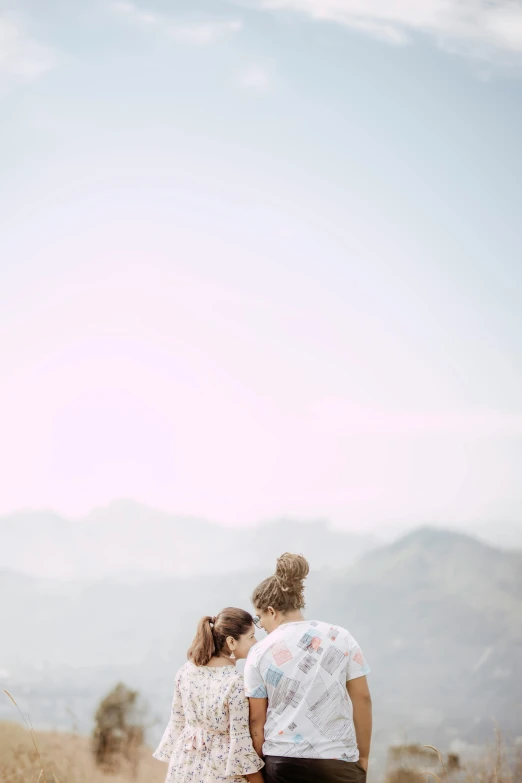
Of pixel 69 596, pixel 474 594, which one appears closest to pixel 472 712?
pixel 474 594

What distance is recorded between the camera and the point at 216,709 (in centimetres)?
254

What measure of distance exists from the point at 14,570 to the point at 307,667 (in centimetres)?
1667

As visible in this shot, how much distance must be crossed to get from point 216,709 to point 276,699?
8.5 inches

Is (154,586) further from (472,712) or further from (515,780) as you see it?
(515,780)

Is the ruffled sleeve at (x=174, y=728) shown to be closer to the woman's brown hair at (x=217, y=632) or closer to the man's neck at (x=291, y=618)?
the woman's brown hair at (x=217, y=632)

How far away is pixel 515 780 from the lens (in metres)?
5.00

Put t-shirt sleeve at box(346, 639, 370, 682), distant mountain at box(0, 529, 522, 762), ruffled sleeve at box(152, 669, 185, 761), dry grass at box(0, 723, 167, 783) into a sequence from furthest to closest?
distant mountain at box(0, 529, 522, 762) → dry grass at box(0, 723, 167, 783) → ruffled sleeve at box(152, 669, 185, 761) → t-shirt sleeve at box(346, 639, 370, 682)

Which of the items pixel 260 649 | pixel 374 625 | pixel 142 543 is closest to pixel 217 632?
pixel 260 649

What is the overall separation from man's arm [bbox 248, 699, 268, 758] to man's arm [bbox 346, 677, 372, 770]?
0.31m

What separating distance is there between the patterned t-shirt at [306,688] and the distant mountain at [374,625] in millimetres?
9647

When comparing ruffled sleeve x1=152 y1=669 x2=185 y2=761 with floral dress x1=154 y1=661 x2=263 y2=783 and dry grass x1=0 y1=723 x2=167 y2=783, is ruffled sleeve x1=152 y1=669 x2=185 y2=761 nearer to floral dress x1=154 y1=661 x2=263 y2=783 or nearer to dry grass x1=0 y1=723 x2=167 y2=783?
floral dress x1=154 y1=661 x2=263 y2=783

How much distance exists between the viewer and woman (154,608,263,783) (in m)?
2.51

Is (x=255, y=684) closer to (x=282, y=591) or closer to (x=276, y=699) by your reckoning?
(x=276, y=699)

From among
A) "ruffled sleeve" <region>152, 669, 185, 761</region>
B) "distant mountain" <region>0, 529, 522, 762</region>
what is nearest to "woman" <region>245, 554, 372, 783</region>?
"ruffled sleeve" <region>152, 669, 185, 761</region>
